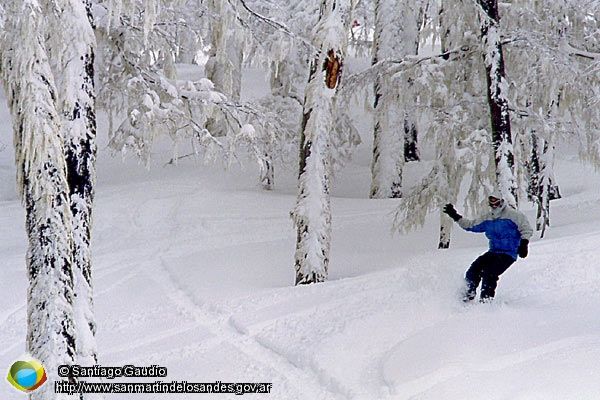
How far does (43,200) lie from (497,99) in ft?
22.3

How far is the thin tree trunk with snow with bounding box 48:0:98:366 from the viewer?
17.1 feet

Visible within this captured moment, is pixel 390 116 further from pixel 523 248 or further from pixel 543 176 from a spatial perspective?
pixel 523 248

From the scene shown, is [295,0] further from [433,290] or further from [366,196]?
[433,290]

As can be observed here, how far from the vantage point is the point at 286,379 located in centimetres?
632

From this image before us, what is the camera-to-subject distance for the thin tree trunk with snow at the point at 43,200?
4332 mm

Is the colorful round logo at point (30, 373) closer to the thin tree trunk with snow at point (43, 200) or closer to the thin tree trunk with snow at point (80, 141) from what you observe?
the thin tree trunk with snow at point (43, 200)

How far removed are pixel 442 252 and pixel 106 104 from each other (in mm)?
6000

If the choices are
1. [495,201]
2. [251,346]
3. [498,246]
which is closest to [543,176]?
[495,201]

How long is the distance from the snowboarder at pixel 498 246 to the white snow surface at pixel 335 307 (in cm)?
29

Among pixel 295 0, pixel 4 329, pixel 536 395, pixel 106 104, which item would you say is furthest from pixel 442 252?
pixel 295 0

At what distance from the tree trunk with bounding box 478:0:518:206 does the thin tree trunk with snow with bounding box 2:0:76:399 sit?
6481mm

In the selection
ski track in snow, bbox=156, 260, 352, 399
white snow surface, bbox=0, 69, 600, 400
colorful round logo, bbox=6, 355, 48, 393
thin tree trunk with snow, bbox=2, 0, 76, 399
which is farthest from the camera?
ski track in snow, bbox=156, 260, 352, 399

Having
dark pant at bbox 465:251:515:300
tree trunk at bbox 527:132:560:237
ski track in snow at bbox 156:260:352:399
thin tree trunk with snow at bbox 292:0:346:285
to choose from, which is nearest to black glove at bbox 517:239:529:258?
dark pant at bbox 465:251:515:300

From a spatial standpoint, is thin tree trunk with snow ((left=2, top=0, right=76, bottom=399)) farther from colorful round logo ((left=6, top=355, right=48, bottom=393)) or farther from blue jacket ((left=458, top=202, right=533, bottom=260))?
blue jacket ((left=458, top=202, right=533, bottom=260))
